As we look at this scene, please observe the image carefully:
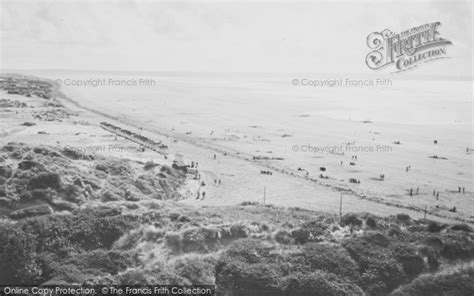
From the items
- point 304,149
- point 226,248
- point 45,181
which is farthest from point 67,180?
point 304,149

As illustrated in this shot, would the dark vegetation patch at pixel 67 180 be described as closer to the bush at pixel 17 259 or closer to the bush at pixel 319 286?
the bush at pixel 17 259

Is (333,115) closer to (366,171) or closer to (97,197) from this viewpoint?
(366,171)

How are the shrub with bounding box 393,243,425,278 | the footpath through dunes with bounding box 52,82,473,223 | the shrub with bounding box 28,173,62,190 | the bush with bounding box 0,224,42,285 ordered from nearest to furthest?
the bush with bounding box 0,224,42,285
the shrub with bounding box 393,243,425,278
the shrub with bounding box 28,173,62,190
the footpath through dunes with bounding box 52,82,473,223

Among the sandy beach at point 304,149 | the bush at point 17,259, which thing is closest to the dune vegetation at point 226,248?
the bush at point 17,259

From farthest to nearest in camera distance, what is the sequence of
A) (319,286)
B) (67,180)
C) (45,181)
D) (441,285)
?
(67,180) < (45,181) < (441,285) < (319,286)

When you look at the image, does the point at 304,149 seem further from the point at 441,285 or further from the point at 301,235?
the point at 441,285

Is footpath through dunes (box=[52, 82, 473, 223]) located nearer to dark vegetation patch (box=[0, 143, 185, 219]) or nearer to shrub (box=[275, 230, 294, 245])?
dark vegetation patch (box=[0, 143, 185, 219])

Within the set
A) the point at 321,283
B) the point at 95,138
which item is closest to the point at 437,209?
the point at 321,283

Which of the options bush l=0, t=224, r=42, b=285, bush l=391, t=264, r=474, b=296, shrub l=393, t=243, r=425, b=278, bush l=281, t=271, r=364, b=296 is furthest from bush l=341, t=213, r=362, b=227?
bush l=0, t=224, r=42, b=285

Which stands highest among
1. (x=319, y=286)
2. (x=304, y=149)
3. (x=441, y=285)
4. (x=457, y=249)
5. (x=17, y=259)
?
(x=304, y=149)
